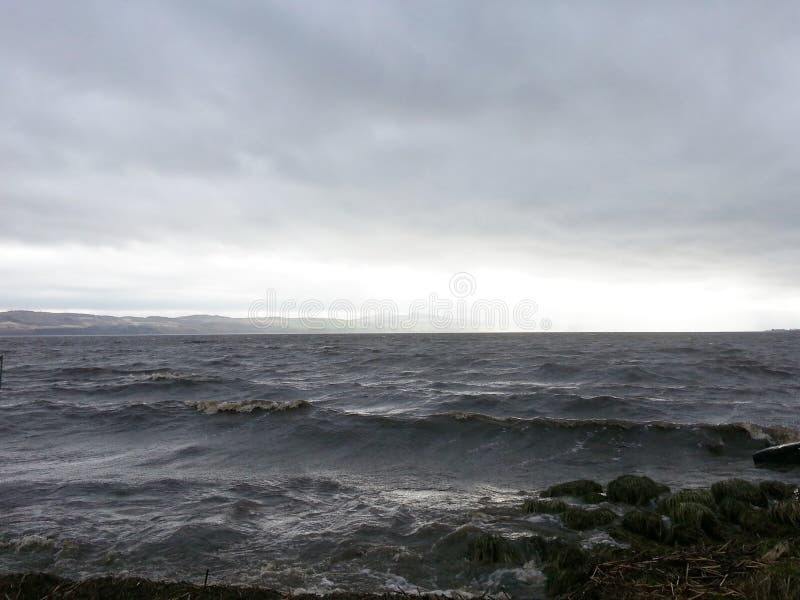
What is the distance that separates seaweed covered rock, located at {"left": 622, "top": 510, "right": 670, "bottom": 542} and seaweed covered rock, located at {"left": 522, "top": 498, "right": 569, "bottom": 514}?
1195 mm

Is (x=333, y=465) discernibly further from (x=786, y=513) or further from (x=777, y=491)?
(x=777, y=491)

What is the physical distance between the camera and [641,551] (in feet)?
22.9

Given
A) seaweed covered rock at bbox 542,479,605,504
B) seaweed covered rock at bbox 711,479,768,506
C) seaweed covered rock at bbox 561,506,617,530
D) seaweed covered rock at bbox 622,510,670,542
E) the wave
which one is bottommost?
the wave

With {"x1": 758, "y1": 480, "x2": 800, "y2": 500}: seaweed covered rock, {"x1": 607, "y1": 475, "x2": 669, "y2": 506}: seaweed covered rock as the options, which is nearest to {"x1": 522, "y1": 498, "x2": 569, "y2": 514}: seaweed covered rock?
{"x1": 607, "y1": 475, "x2": 669, "y2": 506}: seaweed covered rock

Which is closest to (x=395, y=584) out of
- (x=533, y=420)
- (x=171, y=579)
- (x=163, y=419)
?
(x=171, y=579)

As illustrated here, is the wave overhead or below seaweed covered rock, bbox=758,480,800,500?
below

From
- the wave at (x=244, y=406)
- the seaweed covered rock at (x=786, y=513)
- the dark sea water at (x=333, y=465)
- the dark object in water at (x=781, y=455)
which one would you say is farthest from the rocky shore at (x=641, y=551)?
the wave at (x=244, y=406)

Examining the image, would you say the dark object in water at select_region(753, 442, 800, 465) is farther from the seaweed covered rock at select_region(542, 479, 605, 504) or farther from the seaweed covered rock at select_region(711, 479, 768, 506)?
the seaweed covered rock at select_region(542, 479, 605, 504)

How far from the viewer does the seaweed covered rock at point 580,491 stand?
10172mm

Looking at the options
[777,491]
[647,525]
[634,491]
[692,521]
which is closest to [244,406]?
[634,491]

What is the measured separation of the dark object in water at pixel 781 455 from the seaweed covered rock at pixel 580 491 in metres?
5.69

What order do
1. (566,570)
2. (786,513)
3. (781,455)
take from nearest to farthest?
(566,570) → (786,513) → (781,455)

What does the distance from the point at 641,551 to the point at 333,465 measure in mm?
8897

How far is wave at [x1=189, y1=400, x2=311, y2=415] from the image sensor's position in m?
22.3
